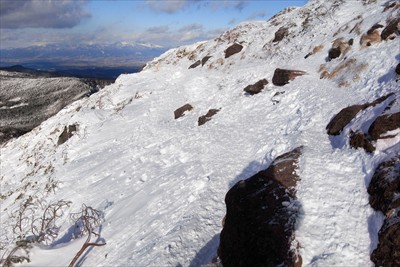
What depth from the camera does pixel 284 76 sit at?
1855cm

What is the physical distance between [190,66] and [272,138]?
22.7 metres

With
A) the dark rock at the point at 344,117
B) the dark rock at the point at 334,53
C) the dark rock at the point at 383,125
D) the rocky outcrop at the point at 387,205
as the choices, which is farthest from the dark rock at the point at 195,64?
the rocky outcrop at the point at 387,205

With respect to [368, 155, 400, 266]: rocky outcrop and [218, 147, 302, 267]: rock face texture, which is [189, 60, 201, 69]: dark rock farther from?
[368, 155, 400, 266]: rocky outcrop

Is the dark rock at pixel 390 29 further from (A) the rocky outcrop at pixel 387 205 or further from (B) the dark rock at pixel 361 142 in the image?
(A) the rocky outcrop at pixel 387 205

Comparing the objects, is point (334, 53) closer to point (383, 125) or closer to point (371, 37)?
point (371, 37)

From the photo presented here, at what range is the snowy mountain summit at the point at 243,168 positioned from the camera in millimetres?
7117

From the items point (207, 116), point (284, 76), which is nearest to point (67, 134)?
point (207, 116)

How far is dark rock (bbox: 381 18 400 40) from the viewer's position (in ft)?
53.0

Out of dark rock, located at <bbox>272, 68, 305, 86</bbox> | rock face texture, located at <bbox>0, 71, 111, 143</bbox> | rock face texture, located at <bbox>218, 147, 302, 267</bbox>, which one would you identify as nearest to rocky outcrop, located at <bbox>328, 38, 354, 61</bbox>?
dark rock, located at <bbox>272, 68, 305, 86</bbox>

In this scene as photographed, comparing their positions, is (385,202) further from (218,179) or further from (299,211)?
(218,179)

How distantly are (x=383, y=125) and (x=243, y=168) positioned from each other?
487cm

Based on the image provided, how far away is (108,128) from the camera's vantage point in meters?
23.5

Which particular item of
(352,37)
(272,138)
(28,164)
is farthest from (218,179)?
(28,164)

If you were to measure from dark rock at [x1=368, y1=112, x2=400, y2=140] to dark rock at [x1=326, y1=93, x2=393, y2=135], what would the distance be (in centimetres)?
182
